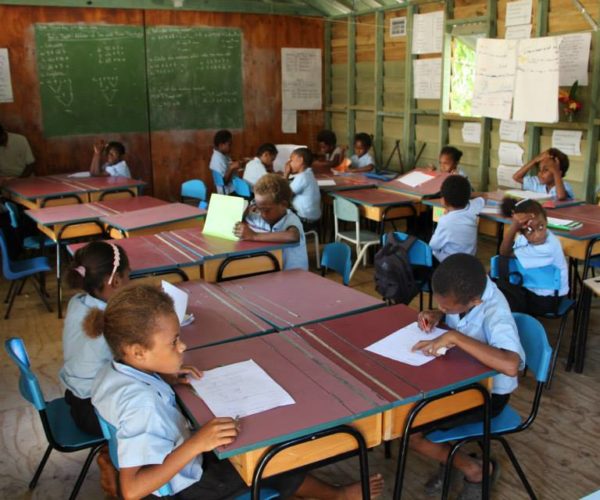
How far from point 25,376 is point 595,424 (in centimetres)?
252

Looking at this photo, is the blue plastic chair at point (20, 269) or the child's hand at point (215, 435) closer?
the child's hand at point (215, 435)

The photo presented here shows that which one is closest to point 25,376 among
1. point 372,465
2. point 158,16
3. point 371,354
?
point 371,354

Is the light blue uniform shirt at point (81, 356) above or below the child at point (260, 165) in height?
below

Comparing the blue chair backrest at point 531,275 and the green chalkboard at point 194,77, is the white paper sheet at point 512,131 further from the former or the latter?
the green chalkboard at point 194,77

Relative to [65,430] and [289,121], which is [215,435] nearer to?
[65,430]

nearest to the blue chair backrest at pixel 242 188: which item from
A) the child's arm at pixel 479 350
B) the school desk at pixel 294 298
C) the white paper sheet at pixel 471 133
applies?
the white paper sheet at pixel 471 133

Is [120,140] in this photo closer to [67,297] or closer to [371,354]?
[67,297]

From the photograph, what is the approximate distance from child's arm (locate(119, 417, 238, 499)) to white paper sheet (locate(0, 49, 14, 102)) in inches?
244

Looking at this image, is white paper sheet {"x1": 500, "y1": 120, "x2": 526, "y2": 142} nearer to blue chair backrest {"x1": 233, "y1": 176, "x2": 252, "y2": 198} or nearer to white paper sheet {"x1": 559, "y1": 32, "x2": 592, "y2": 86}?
white paper sheet {"x1": 559, "y1": 32, "x2": 592, "y2": 86}

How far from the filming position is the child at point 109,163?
20.5ft

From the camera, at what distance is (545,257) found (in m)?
3.37

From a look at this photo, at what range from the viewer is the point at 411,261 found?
383cm

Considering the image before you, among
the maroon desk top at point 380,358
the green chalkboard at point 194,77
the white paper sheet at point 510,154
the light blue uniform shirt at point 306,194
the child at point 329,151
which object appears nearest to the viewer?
the maroon desk top at point 380,358

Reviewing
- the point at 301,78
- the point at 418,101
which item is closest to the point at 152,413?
the point at 418,101
